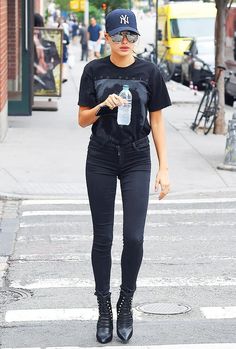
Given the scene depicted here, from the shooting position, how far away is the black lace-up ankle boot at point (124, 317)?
5.97 meters

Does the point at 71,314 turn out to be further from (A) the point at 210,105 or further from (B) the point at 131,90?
(A) the point at 210,105

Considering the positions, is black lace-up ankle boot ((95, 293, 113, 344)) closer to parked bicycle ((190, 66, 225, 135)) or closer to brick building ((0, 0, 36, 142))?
parked bicycle ((190, 66, 225, 135))

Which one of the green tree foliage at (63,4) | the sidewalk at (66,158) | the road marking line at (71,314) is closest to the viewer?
the road marking line at (71,314)

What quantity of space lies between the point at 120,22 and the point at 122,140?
2.26 ft

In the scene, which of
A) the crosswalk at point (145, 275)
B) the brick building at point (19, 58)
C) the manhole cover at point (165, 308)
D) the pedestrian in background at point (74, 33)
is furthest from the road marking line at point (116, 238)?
the pedestrian in background at point (74, 33)

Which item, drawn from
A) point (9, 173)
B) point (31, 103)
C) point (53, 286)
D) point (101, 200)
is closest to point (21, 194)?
point (9, 173)

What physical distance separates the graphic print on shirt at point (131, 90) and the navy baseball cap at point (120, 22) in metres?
0.29

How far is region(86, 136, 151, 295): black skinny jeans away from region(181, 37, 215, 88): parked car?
74.4 ft

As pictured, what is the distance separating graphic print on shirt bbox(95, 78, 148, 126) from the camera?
18.9 ft

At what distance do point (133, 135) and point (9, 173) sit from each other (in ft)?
24.9

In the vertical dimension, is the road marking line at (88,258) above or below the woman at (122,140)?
below

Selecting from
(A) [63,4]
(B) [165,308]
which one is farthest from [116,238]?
(A) [63,4]

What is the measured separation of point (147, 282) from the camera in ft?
25.2

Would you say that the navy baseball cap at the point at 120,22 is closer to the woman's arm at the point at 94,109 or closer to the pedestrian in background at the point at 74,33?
the woman's arm at the point at 94,109
